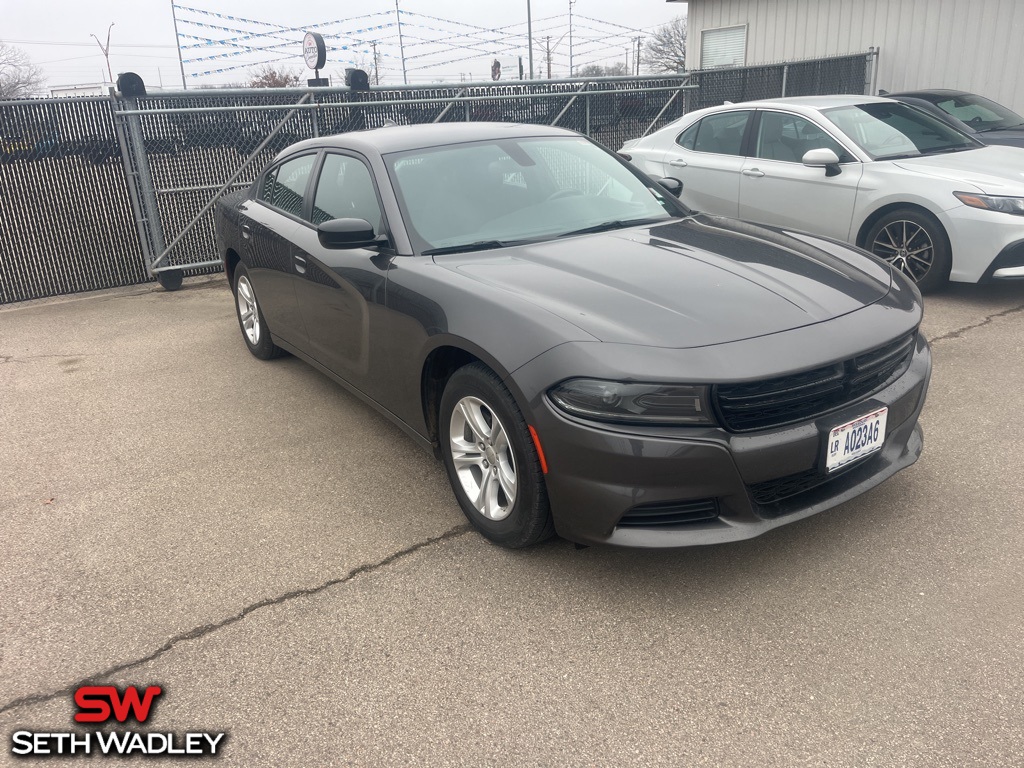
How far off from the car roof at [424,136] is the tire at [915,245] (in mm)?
3214

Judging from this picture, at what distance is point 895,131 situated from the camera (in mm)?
6871

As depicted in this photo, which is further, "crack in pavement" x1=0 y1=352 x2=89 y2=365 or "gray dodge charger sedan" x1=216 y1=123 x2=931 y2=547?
"crack in pavement" x1=0 y1=352 x2=89 y2=365

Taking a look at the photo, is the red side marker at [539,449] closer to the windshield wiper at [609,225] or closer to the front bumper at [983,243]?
the windshield wiper at [609,225]

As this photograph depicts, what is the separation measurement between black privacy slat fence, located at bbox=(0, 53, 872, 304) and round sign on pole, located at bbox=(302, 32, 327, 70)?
7.81ft

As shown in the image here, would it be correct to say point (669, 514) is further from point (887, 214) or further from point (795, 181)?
point (795, 181)

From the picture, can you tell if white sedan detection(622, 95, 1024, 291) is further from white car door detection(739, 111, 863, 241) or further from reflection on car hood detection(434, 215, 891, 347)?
reflection on car hood detection(434, 215, 891, 347)

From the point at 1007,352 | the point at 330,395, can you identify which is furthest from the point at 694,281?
the point at 1007,352

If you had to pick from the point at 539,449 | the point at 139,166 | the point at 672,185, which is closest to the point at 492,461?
the point at 539,449

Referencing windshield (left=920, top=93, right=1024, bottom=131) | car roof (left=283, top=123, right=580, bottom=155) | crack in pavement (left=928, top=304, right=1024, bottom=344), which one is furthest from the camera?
windshield (left=920, top=93, right=1024, bottom=131)

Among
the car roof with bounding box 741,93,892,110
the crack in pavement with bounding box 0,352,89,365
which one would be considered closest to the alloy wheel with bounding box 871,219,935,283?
the car roof with bounding box 741,93,892,110

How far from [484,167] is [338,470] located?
1644 millimetres

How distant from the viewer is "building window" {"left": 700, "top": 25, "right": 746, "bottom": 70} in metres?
16.9

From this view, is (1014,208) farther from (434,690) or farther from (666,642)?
(434,690)

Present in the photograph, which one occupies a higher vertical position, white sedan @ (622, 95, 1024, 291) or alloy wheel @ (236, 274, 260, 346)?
white sedan @ (622, 95, 1024, 291)
